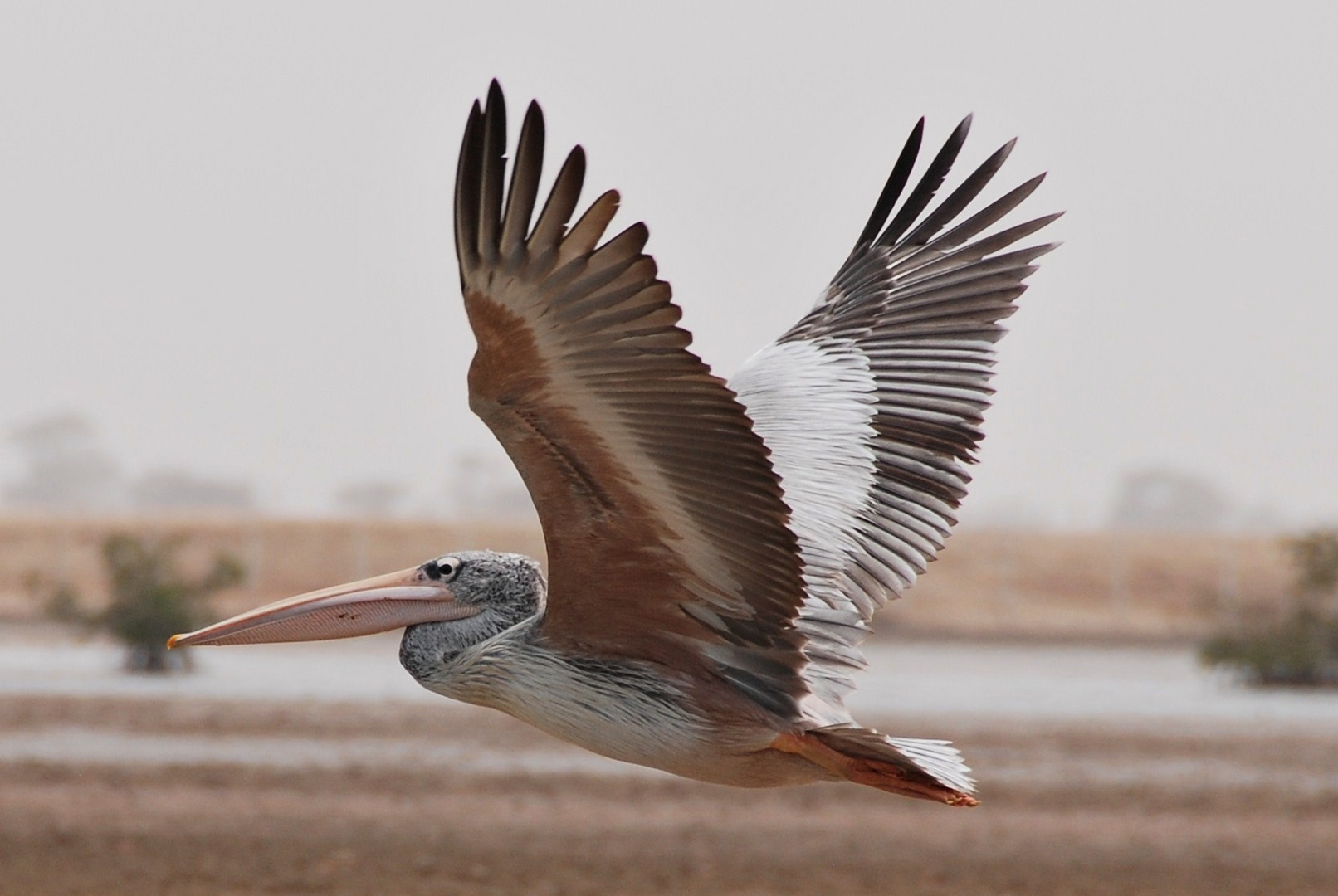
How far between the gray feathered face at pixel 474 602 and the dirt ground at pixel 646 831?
6.18 m

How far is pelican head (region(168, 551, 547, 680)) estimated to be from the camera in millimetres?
5668

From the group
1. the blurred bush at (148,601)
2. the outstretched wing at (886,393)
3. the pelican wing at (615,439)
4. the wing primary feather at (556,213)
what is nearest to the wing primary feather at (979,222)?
the outstretched wing at (886,393)

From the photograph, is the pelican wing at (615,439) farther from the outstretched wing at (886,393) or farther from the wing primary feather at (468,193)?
the outstretched wing at (886,393)

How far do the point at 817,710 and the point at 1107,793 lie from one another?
35.6 ft

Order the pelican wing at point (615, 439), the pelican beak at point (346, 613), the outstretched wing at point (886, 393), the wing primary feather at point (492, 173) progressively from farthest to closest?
the outstretched wing at point (886, 393) → the pelican beak at point (346, 613) → the pelican wing at point (615, 439) → the wing primary feather at point (492, 173)

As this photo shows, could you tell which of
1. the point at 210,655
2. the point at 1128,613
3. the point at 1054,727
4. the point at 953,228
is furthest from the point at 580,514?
the point at 1128,613

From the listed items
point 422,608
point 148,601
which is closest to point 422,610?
point 422,608

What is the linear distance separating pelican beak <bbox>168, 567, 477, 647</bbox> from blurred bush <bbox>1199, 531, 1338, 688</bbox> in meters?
22.0

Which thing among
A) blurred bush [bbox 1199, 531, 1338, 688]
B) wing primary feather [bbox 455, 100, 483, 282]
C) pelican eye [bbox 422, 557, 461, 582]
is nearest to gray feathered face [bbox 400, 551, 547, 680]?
pelican eye [bbox 422, 557, 461, 582]

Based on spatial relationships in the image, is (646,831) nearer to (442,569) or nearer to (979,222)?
(979,222)

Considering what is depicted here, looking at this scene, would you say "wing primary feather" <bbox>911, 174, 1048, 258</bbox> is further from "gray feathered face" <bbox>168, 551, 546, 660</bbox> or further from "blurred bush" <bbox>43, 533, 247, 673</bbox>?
"blurred bush" <bbox>43, 533, 247, 673</bbox>

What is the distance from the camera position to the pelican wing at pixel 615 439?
4.75 meters

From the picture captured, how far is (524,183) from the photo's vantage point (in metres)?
4.68

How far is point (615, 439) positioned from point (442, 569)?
1.04 metres
